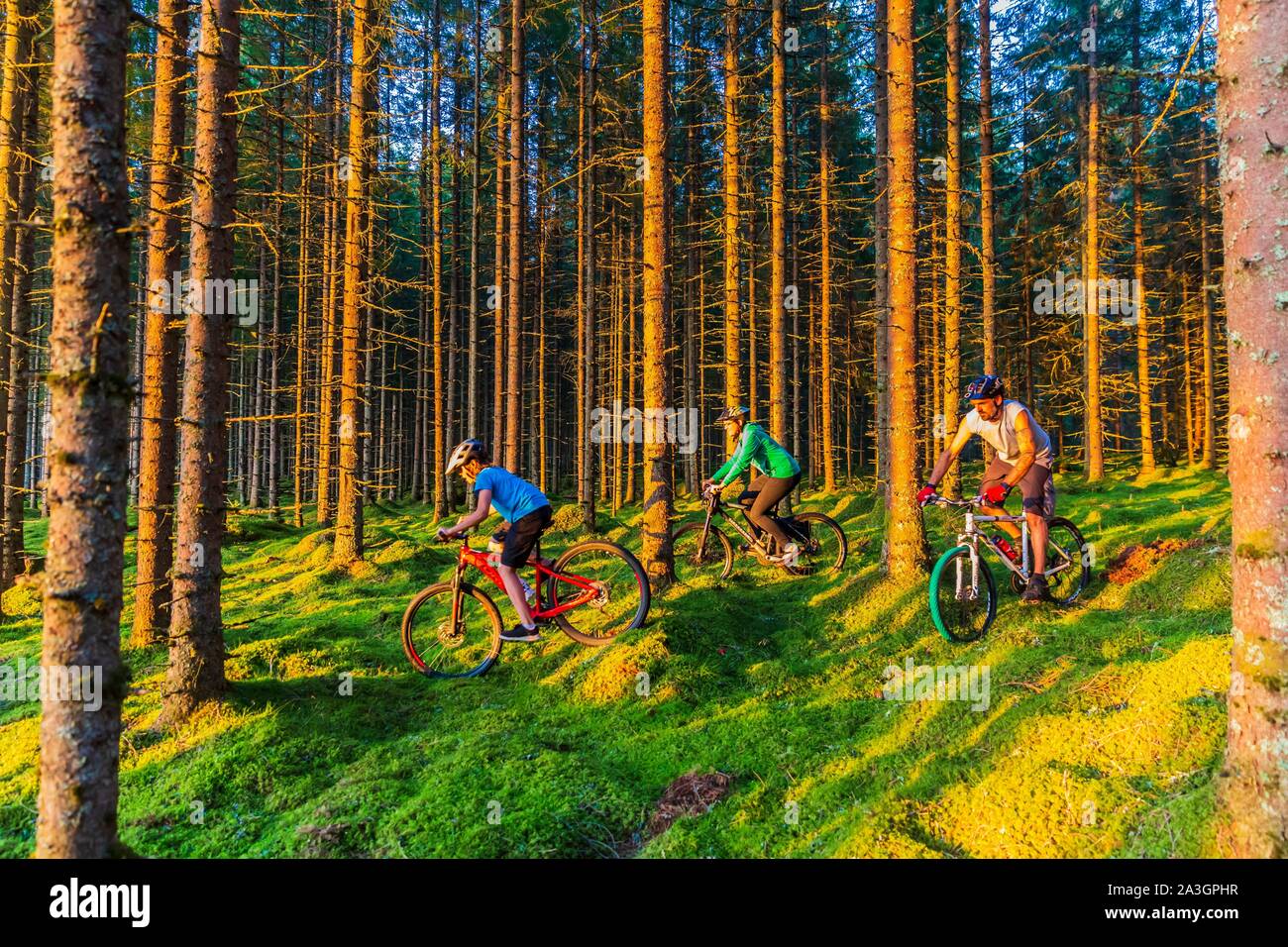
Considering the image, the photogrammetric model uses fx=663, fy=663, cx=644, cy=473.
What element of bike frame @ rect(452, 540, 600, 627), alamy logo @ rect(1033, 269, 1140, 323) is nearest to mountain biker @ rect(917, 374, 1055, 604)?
bike frame @ rect(452, 540, 600, 627)

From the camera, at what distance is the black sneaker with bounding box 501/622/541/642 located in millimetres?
7566

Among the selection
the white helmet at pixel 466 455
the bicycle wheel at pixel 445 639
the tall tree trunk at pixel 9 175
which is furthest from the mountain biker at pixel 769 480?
the tall tree trunk at pixel 9 175

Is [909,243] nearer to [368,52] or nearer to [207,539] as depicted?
[207,539]

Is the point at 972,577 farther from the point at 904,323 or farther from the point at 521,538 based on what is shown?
the point at 521,538

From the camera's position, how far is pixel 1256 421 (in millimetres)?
3176

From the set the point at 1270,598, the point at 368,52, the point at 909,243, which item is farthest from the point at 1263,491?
the point at 368,52

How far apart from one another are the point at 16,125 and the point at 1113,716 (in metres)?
16.9

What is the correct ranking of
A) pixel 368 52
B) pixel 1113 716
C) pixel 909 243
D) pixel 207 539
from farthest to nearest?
1. pixel 368 52
2. pixel 909 243
3. pixel 207 539
4. pixel 1113 716

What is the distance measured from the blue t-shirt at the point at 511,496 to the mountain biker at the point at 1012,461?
4.31 metres

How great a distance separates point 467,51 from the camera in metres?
20.1

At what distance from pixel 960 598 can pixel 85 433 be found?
734 cm

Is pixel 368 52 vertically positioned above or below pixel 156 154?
above

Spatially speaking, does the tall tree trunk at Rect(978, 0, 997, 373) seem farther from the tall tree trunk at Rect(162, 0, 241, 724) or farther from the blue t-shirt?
the tall tree trunk at Rect(162, 0, 241, 724)
